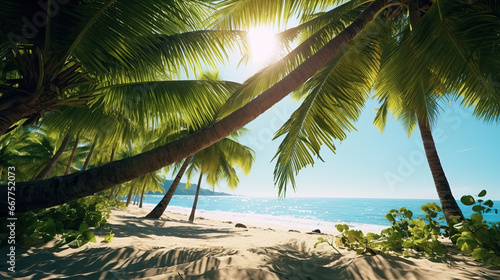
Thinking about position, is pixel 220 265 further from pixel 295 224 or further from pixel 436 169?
pixel 295 224

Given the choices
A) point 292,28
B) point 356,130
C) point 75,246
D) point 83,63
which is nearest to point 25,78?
point 83,63

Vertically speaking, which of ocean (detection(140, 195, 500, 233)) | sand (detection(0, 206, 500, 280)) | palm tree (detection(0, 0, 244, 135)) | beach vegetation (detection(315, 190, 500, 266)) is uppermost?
palm tree (detection(0, 0, 244, 135))

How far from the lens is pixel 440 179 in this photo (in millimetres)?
3830

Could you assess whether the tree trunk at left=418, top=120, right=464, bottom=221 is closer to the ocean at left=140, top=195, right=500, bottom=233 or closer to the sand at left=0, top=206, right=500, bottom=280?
the sand at left=0, top=206, right=500, bottom=280

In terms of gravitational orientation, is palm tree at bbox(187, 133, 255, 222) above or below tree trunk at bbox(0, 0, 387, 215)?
above

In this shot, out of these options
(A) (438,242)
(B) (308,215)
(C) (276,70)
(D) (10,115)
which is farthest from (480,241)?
(B) (308,215)

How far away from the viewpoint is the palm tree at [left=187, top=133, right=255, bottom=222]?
1138 cm

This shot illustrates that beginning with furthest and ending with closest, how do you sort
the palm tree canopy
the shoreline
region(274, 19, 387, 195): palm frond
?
the shoreline, region(274, 19, 387, 195): palm frond, the palm tree canopy

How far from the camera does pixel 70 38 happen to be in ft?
8.43

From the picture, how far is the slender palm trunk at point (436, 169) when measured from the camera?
Result: 11.7 ft

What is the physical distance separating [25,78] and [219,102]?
8.44 ft

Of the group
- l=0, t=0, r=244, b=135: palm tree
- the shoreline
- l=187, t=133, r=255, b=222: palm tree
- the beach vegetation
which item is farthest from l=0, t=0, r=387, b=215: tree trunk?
the shoreline

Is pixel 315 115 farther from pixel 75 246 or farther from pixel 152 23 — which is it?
pixel 75 246

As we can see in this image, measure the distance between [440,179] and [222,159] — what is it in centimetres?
1033
